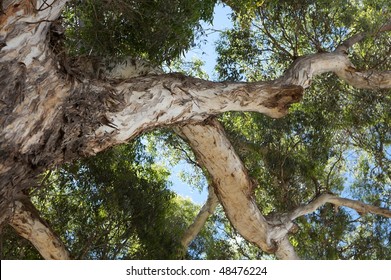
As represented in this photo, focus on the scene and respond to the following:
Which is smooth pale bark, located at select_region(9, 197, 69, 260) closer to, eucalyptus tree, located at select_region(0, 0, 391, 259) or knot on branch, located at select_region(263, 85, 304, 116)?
eucalyptus tree, located at select_region(0, 0, 391, 259)

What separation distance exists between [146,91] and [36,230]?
2.26 m

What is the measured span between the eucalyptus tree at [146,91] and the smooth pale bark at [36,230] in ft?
0.04

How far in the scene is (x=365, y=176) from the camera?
12.1m

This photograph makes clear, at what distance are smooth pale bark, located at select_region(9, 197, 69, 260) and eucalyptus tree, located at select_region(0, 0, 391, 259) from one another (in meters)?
0.01

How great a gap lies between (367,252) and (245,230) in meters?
5.36

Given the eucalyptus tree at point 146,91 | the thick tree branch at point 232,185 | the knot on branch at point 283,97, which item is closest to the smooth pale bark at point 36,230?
the eucalyptus tree at point 146,91

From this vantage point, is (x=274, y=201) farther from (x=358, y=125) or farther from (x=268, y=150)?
(x=358, y=125)

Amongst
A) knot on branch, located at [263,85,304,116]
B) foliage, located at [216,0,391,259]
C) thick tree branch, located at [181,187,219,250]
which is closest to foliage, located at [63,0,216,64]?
knot on branch, located at [263,85,304,116]

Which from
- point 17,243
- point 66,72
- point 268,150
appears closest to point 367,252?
point 268,150

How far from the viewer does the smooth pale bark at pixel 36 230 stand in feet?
20.9

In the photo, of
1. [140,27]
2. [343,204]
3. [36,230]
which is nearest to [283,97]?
[140,27]

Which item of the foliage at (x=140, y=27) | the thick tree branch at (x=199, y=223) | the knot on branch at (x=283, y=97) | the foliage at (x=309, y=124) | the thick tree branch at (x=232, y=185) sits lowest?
the thick tree branch at (x=232, y=185)

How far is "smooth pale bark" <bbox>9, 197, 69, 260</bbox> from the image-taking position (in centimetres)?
636

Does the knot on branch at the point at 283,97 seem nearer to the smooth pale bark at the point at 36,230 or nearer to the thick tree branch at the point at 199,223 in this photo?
the smooth pale bark at the point at 36,230
